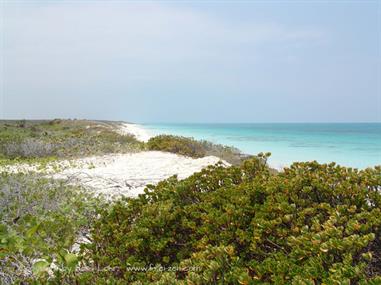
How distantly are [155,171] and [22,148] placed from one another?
752cm

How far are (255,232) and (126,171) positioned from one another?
9242 millimetres

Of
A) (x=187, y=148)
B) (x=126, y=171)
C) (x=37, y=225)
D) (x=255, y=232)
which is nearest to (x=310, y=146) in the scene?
(x=187, y=148)

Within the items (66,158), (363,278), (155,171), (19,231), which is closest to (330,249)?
(363,278)

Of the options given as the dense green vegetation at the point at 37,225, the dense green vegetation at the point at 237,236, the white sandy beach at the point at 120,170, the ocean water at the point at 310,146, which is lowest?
the ocean water at the point at 310,146

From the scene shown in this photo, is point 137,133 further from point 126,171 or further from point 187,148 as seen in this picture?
point 126,171

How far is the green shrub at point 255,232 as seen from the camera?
2.43m

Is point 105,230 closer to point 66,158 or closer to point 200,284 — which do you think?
point 200,284

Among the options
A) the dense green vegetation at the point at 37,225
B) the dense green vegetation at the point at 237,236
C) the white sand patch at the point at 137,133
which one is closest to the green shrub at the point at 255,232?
the dense green vegetation at the point at 237,236

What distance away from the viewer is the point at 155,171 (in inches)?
470

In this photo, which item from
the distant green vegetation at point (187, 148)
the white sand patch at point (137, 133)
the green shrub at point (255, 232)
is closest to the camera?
the green shrub at point (255, 232)

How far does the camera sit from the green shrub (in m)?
2.43

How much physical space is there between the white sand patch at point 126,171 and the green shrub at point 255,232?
12.6ft

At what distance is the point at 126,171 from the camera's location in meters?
11.8

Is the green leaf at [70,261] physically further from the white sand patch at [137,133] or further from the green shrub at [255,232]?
the white sand patch at [137,133]
